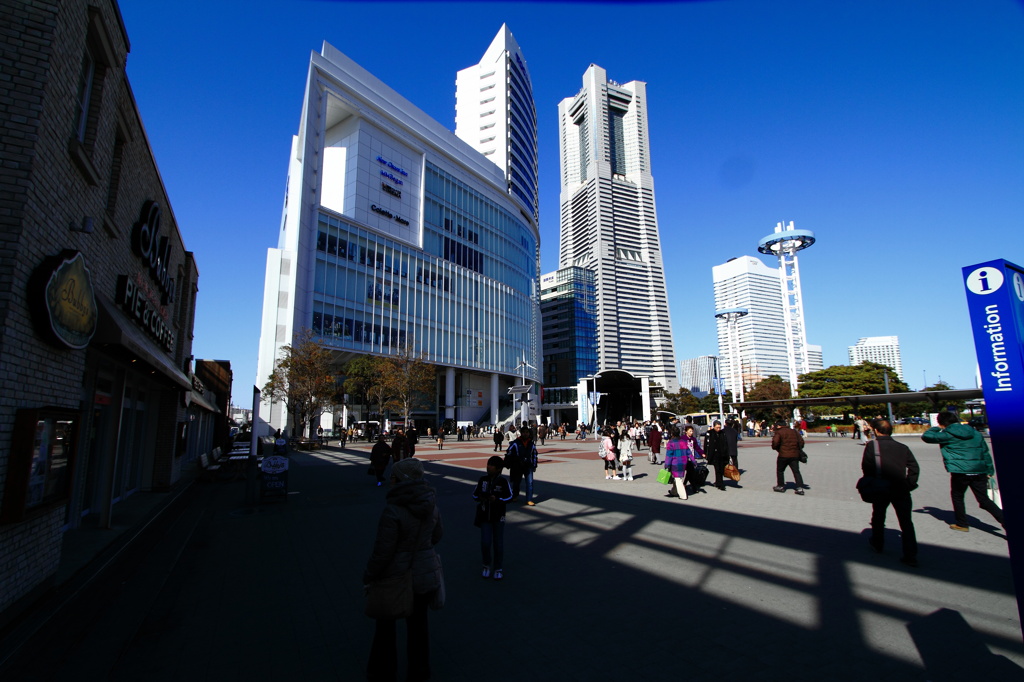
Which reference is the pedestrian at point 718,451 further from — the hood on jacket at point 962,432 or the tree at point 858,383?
the tree at point 858,383

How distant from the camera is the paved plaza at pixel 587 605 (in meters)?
3.51

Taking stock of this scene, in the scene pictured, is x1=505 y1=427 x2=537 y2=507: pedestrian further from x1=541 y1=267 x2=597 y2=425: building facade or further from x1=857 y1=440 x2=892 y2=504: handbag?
x1=541 y1=267 x2=597 y2=425: building facade

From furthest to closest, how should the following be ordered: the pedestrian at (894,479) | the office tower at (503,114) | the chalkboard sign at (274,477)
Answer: the office tower at (503,114)
the chalkboard sign at (274,477)
the pedestrian at (894,479)

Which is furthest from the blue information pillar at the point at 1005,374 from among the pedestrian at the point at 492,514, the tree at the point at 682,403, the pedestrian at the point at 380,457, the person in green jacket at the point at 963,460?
the tree at the point at 682,403

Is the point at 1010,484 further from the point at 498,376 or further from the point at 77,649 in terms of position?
the point at 498,376

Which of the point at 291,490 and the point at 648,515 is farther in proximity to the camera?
the point at 291,490

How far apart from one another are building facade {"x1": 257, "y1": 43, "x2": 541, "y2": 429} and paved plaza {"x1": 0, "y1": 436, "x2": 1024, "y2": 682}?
1528 inches

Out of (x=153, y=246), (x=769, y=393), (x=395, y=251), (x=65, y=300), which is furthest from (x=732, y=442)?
(x=769, y=393)

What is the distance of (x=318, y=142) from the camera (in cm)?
4753

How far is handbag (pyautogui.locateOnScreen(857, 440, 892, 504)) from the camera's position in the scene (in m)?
5.98

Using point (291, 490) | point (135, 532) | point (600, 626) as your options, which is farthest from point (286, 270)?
point (600, 626)

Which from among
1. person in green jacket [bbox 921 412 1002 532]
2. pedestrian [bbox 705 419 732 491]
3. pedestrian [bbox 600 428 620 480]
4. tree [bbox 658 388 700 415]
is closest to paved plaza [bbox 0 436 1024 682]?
person in green jacket [bbox 921 412 1002 532]

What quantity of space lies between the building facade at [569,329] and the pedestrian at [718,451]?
10742cm

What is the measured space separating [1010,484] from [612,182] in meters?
181
